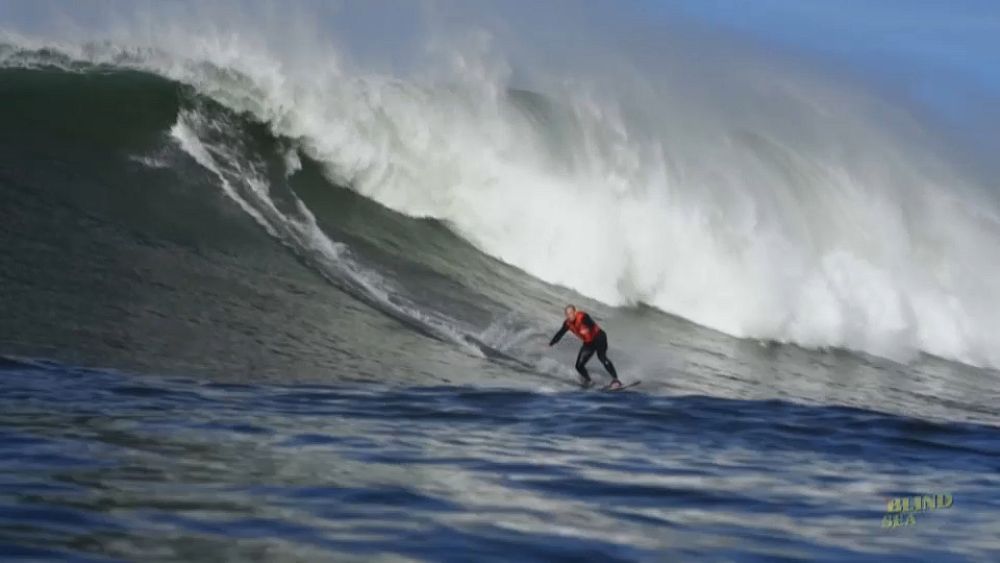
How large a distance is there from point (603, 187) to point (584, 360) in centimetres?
648

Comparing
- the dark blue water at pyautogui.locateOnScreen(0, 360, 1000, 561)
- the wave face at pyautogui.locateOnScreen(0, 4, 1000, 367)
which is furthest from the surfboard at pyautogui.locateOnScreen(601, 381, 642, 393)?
the wave face at pyautogui.locateOnScreen(0, 4, 1000, 367)

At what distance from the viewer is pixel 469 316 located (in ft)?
47.1

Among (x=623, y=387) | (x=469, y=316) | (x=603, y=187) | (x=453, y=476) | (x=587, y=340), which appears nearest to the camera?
(x=453, y=476)

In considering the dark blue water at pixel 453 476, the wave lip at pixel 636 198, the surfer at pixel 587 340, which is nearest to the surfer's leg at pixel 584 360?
the surfer at pixel 587 340

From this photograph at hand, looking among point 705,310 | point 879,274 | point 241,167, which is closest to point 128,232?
point 241,167

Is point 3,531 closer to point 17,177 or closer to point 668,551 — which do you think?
point 668,551

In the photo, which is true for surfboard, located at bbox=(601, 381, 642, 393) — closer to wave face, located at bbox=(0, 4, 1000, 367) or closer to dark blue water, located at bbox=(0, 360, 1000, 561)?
dark blue water, located at bbox=(0, 360, 1000, 561)

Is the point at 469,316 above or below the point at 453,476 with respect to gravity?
above

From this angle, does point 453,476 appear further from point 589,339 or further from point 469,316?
point 469,316

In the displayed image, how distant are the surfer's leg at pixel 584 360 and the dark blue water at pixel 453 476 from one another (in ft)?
5.86

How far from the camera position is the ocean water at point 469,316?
6496 mm

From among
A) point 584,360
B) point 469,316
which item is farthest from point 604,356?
point 469,316

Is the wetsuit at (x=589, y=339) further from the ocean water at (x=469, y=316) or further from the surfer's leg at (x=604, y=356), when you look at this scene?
the ocean water at (x=469, y=316)

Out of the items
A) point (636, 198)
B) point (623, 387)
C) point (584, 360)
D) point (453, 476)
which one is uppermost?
point (636, 198)
